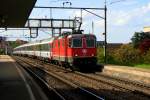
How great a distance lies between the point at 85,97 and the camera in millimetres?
18422

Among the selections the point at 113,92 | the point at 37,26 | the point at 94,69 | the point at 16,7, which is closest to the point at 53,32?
the point at 37,26

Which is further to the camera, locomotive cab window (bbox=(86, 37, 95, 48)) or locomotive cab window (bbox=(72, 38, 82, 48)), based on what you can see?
locomotive cab window (bbox=(86, 37, 95, 48))

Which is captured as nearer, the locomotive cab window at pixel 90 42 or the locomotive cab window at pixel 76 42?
the locomotive cab window at pixel 76 42

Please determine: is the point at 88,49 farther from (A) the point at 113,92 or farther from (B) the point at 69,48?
(A) the point at 113,92

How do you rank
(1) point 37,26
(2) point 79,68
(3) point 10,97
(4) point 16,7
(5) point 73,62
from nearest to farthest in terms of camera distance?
(3) point 10,97 < (4) point 16,7 < (5) point 73,62 < (2) point 79,68 < (1) point 37,26

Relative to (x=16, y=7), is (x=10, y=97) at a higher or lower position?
lower

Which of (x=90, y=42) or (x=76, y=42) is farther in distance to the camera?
(x=90, y=42)

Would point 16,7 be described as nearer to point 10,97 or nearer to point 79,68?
point 79,68

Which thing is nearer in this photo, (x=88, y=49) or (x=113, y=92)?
(x=113, y=92)

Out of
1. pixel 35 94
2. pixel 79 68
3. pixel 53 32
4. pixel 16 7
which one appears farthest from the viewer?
pixel 53 32

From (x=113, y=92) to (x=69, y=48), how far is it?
15938 mm

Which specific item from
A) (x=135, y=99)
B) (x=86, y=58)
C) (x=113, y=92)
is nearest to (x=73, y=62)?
(x=86, y=58)

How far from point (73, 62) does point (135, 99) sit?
→ 58.0ft

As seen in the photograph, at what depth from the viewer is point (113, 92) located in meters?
20.2
